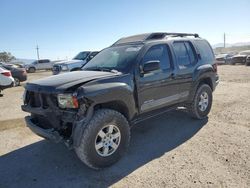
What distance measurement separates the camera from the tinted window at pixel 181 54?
5615 mm

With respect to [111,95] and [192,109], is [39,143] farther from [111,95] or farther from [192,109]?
[192,109]

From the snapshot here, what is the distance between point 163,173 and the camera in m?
3.89

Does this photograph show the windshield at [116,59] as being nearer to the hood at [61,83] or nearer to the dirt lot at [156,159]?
the hood at [61,83]

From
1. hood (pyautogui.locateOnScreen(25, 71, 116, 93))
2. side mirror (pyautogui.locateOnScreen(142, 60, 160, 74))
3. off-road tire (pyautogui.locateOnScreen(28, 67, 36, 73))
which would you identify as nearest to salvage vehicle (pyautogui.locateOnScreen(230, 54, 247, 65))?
off-road tire (pyautogui.locateOnScreen(28, 67, 36, 73))

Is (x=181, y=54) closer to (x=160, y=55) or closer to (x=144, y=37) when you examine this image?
(x=160, y=55)

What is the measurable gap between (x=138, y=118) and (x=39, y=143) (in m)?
2.16

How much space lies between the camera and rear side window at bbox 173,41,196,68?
5637mm

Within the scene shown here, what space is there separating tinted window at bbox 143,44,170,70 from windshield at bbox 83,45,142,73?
0.23 m

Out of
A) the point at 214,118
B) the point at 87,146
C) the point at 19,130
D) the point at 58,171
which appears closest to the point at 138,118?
the point at 87,146

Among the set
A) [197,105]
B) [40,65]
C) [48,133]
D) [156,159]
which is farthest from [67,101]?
[40,65]

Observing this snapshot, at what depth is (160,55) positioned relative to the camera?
520cm

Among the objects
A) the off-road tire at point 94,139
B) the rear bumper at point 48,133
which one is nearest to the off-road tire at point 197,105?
the off-road tire at point 94,139

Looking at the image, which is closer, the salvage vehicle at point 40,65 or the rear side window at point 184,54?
the rear side window at point 184,54

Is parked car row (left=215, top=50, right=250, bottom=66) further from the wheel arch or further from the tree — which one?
the tree
